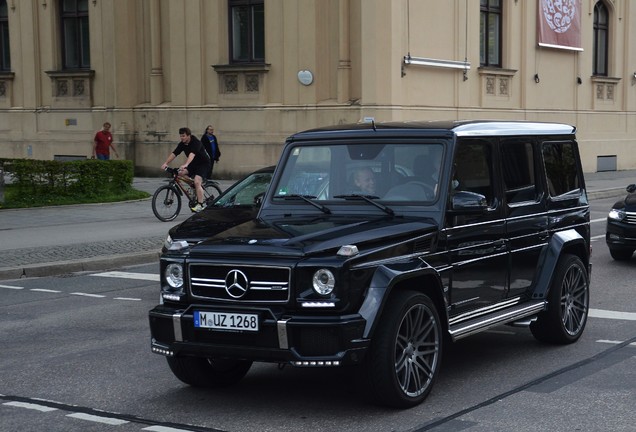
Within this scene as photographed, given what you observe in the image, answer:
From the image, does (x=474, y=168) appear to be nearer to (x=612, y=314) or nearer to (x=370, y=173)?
(x=370, y=173)

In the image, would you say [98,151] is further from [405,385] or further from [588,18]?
[405,385]

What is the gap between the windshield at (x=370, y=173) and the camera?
306 inches

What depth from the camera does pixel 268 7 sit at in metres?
30.5

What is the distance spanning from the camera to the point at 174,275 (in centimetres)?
716

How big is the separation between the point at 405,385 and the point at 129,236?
1177 centimetres

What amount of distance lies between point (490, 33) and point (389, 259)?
27683mm

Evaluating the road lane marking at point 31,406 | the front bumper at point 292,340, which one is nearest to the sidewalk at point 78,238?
the road lane marking at point 31,406

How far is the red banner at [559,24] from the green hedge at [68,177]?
15.8 m

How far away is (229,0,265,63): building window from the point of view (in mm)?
31094

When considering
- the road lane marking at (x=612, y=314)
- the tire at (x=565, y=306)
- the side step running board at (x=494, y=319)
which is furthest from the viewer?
the road lane marking at (x=612, y=314)

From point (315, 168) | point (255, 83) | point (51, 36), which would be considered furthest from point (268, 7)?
point (315, 168)

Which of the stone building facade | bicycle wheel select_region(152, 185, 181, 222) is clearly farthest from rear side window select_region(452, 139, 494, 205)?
the stone building facade

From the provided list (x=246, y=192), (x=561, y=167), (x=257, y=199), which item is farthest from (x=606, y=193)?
(x=561, y=167)

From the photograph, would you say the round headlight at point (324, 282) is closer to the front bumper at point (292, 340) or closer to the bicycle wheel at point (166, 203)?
the front bumper at point (292, 340)
